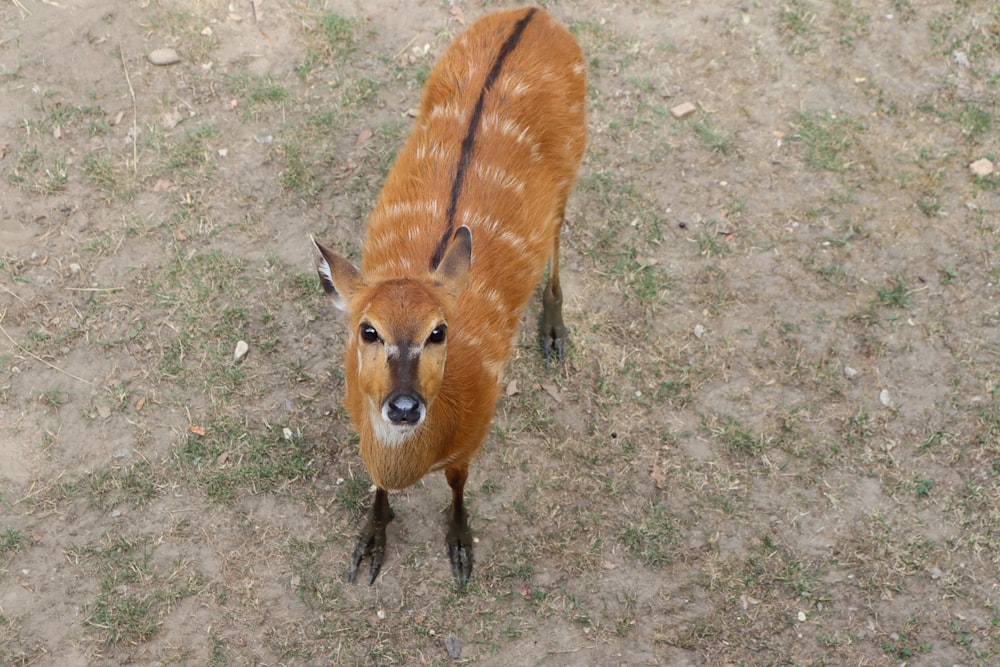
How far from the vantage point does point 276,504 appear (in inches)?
190

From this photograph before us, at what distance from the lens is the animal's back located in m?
4.25

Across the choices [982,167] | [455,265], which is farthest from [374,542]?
[982,167]

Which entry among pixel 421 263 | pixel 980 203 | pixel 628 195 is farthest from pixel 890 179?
pixel 421 263

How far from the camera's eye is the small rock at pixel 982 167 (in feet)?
20.4

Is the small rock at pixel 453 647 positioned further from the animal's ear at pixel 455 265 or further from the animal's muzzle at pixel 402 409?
the animal's ear at pixel 455 265

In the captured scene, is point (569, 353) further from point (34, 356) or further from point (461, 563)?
point (34, 356)

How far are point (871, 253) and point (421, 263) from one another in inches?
137

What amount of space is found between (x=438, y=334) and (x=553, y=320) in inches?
84.5

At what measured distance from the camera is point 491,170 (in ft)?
14.4

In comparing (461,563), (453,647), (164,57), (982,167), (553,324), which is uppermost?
(982,167)

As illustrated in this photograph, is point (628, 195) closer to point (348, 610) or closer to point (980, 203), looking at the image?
point (980, 203)

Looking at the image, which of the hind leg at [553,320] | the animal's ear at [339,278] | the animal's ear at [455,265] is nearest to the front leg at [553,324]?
the hind leg at [553,320]

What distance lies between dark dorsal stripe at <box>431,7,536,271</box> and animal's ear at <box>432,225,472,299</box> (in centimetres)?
26

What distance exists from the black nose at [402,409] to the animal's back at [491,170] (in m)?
0.86
